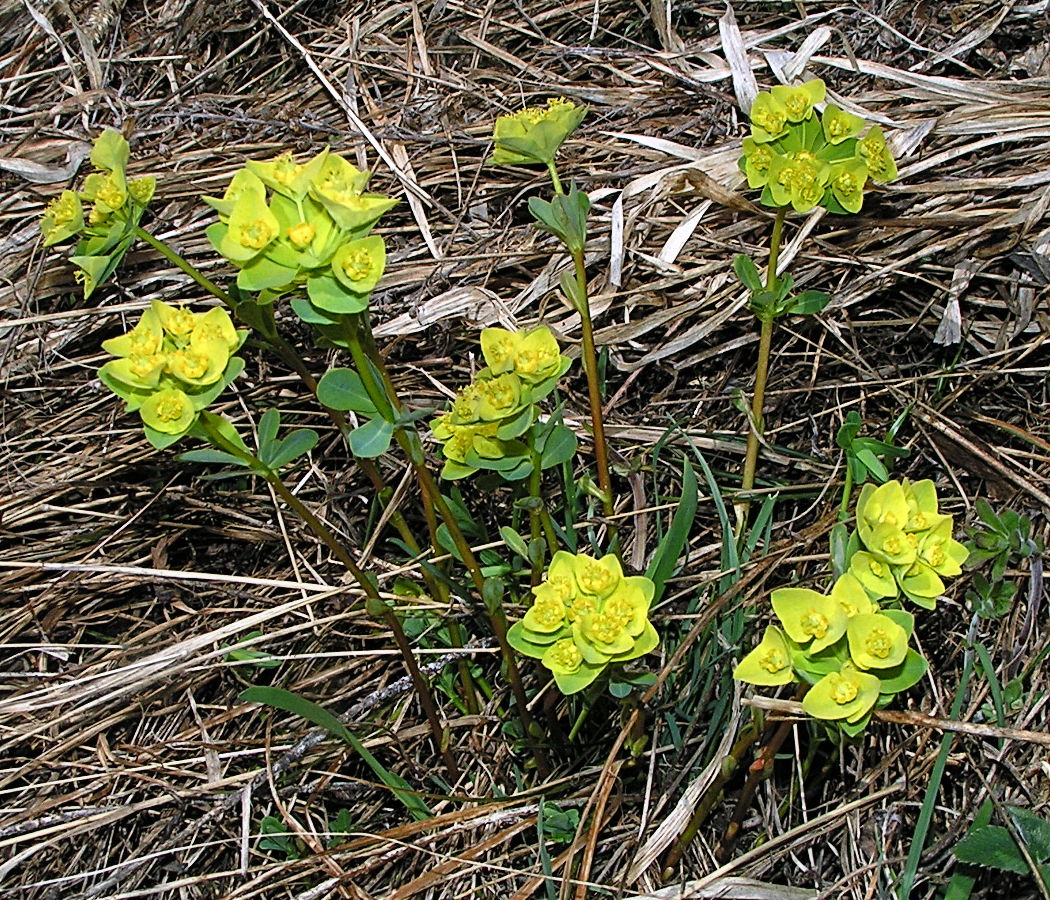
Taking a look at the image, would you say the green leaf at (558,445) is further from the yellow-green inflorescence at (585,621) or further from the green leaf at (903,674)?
the green leaf at (903,674)

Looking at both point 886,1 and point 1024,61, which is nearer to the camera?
point 1024,61

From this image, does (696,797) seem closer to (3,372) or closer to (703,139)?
(703,139)

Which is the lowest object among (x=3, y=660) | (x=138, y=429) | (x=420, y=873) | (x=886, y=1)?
(x=420, y=873)

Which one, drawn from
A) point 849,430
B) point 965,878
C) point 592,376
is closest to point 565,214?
point 592,376

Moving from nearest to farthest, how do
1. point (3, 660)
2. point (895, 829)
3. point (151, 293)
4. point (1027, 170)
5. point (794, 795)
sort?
1. point (895, 829)
2. point (794, 795)
3. point (3, 660)
4. point (1027, 170)
5. point (151, 293)

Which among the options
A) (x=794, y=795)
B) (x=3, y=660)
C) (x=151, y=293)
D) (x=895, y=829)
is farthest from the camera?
(x=151, y=293)

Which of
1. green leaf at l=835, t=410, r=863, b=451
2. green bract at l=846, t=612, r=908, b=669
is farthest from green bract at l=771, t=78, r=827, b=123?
green bract at l=846, t=612, r=908, b=669

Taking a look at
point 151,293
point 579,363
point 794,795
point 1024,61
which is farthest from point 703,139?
point 794,795

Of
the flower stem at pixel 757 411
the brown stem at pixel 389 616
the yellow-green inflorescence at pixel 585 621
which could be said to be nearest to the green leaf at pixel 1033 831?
the yellow-green inflorescence at pixel 585 621
